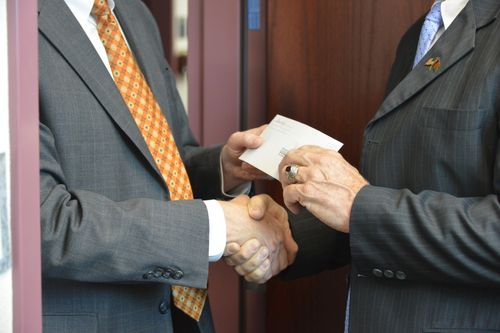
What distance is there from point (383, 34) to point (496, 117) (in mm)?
918

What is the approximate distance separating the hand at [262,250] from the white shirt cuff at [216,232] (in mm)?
49

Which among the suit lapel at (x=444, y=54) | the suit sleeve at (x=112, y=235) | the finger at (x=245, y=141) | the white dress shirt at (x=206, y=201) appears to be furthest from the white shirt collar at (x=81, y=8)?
the suit lapel at (x=444, y=54)

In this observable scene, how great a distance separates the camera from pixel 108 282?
1230 mm

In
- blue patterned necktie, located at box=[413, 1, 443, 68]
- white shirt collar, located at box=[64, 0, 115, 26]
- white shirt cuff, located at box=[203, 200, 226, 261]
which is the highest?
white shirt collar, located at box=[64, 0, 115, 26]

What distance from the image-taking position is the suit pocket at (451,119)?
3.71 feet

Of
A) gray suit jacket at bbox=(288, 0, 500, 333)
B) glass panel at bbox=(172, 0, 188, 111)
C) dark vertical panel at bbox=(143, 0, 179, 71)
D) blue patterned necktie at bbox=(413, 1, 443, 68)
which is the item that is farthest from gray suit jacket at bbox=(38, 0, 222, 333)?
dark vertical panel at bbox=(143, 0, 179, 71)

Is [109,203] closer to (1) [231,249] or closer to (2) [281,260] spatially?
(1) [231,249]

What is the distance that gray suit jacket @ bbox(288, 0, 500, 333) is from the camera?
1112 mm

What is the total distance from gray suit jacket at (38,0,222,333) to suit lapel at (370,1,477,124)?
440mm

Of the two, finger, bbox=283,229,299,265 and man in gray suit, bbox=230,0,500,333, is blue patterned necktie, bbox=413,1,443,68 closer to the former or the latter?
man in gray suit, bbox=230,0,500,333

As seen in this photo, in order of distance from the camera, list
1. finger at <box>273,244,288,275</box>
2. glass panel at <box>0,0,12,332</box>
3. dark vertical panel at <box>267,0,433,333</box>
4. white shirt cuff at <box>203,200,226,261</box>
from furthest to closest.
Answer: dark vertical panel at <box>267,0,433,333</box> < finger at <box>273,244,288,275</box> < white shirt cuff at <box>203,200,226,261</box> < glass panel at <box>0,0,12,332</box>

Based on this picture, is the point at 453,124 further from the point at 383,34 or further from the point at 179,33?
the point at 179,33

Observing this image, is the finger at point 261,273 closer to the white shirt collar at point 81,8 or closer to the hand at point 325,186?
the hand at point 325,186

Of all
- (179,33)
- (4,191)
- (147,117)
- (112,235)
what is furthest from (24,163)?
(179,33)
